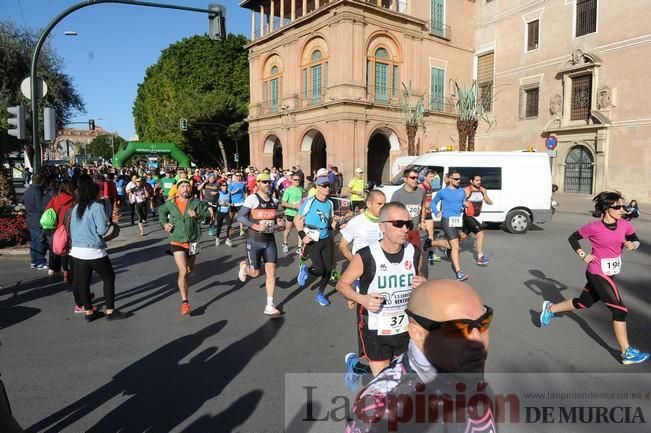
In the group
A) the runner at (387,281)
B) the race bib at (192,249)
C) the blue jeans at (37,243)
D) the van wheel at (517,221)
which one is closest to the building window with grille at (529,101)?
the van wheel at (517,221)

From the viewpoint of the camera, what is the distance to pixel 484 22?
3403 cm

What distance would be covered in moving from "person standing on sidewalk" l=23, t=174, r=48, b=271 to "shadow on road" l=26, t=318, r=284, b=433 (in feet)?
17.9

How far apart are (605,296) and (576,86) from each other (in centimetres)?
2712

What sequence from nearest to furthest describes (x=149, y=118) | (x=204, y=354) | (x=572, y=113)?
(x=204, y=354) → (x=572, y=113) → (x=149, y=118)

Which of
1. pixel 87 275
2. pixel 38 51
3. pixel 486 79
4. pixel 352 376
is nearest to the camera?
pixel 352 376

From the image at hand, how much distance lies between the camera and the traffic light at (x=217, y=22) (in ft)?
36.6

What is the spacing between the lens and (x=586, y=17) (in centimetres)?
2641

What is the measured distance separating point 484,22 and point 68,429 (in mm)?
37338

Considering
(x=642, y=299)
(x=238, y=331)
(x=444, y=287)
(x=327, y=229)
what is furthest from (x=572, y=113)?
(x=444, y=287)

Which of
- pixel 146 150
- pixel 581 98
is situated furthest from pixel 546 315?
pixel 146 150

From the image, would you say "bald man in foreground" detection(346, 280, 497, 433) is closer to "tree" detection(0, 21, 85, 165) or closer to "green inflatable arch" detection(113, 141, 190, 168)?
"tree" detection(0, 21, 85, 165)

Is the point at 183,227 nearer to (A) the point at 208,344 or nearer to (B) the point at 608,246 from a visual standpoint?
(A) the point at 208,344

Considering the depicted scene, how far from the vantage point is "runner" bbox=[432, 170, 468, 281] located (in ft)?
26.1

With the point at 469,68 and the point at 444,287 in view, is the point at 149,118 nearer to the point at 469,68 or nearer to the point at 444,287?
the point at 469,68
